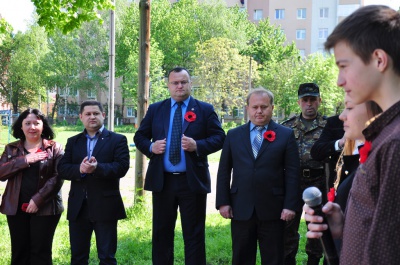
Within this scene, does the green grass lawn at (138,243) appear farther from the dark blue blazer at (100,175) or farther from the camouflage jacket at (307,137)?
the camouflage jacket at (307,137)

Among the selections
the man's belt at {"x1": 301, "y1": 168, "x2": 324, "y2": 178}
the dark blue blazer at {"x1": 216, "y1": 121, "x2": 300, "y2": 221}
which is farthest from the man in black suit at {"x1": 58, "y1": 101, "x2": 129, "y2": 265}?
the man's belt at {"x1": 301, "y1": 168, "x2": 324, "y2": 178}

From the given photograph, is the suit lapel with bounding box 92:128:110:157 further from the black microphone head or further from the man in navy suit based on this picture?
the black microphone head

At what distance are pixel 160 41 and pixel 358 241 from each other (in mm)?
57681

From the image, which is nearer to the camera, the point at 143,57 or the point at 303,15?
the point at 143,57

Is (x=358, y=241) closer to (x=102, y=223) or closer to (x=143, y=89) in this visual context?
(x=102, y=223)

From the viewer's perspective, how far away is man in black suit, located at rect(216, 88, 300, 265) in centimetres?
491

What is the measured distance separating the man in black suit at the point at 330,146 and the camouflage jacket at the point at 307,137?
0.38 meters

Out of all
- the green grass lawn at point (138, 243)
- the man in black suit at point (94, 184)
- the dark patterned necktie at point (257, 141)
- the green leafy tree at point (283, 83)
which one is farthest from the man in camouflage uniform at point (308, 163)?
the green leafy tree at point (283, 83)

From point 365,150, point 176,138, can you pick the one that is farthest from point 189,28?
point 365,150

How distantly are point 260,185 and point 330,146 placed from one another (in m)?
0.89

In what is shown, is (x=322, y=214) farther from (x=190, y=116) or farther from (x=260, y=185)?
(x=190, y=116)

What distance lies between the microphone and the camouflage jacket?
3.68m

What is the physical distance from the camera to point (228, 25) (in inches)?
2237

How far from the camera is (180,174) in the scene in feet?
17.7
